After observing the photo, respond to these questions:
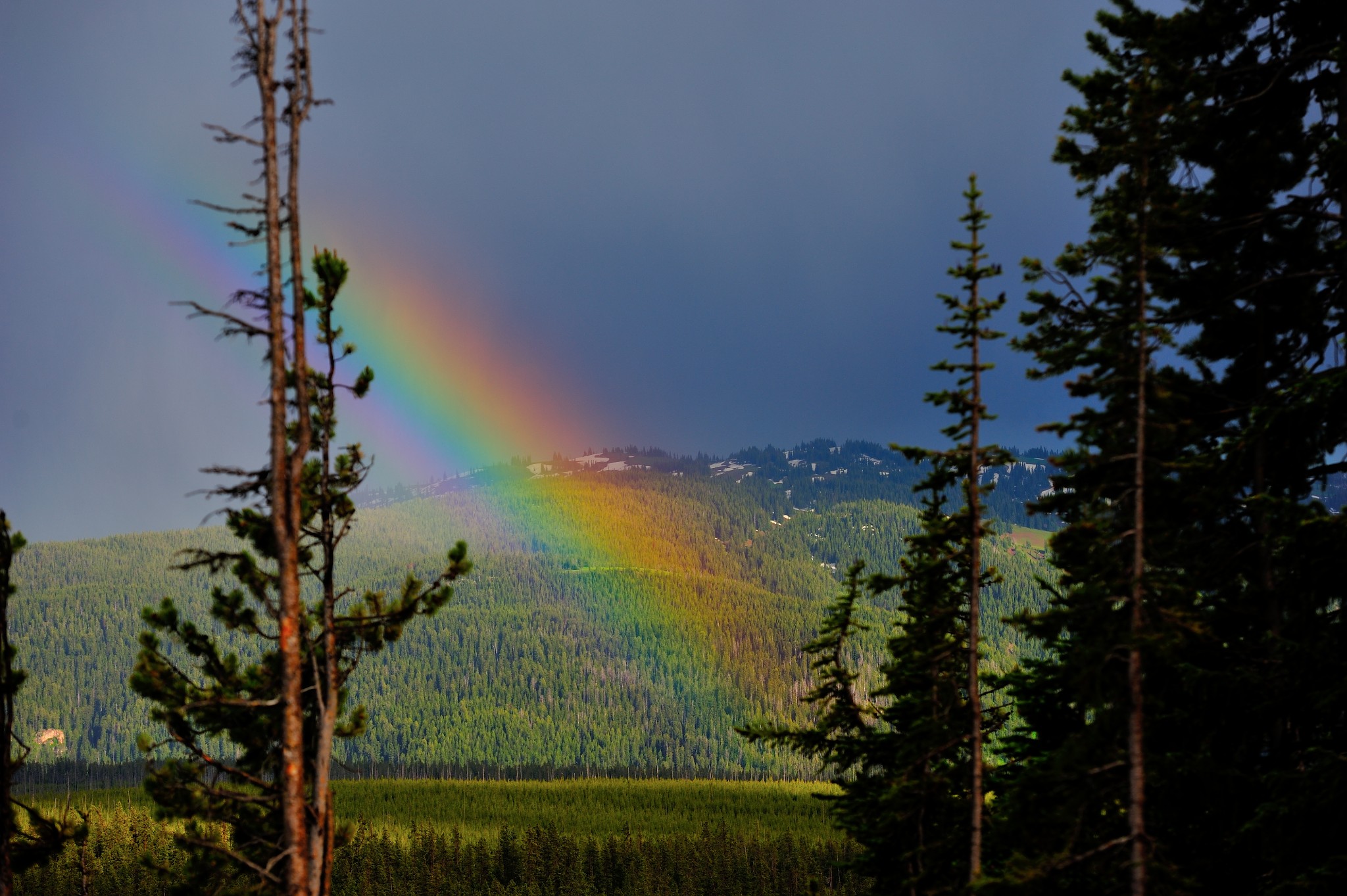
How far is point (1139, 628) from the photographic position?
10375 mm

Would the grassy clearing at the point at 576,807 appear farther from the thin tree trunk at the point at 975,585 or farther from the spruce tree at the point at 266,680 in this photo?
the thin tree trunk at the point at 975,585

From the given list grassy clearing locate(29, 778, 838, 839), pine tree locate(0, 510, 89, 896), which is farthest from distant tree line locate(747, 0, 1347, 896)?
grassy clearing locate(29, 778, 838, 839)

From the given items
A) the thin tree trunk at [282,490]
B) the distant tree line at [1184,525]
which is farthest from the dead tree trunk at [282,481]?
the distant tree line at [1184,525]

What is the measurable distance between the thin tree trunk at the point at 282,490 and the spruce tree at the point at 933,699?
8314 mm

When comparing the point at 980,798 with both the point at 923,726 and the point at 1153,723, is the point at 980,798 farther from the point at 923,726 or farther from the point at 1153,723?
the point at 1153,723

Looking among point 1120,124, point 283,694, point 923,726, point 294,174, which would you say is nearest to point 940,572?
point 923,726

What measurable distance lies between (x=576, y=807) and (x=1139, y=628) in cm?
16212

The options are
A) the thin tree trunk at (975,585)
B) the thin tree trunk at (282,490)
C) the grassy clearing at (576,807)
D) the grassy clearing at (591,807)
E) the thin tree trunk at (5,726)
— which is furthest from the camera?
A: the grassy clearing at (591,807)

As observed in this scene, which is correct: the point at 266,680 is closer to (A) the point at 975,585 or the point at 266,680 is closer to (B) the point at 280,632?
(B) the point at 280,632

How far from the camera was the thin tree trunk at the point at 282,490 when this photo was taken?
9562mm

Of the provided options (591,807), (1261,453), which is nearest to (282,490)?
(1261,453)

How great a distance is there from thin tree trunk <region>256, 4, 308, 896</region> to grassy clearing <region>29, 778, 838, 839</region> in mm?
110586

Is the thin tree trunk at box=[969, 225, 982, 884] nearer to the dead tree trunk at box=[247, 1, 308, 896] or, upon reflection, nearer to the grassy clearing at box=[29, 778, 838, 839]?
the dead tree trunk at box=[247, 1, 308, 896]

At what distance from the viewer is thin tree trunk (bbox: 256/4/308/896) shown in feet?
31.4
